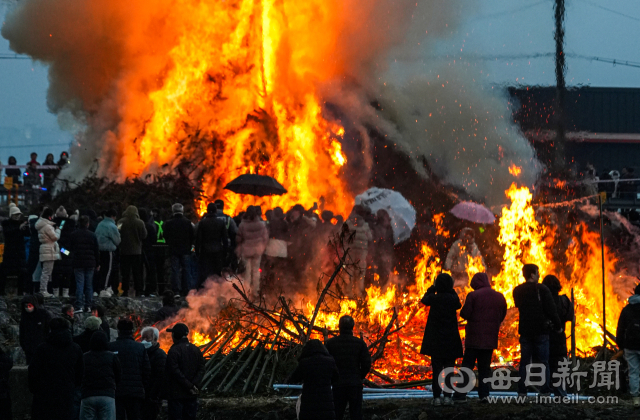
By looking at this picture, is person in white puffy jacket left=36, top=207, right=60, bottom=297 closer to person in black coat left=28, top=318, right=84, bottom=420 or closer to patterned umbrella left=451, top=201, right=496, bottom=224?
person in black coat left=28, top=318, right=84, bottom=420

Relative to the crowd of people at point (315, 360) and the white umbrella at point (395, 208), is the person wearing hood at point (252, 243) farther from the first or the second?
the crowd of people at point (315, 360)

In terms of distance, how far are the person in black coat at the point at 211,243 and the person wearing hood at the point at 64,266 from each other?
6.75 feet

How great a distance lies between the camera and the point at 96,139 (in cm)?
2191

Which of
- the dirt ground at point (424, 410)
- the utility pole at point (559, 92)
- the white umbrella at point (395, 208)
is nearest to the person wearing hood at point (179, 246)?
the white umbrella at point (395, 208)

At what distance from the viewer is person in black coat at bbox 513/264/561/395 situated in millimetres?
9250

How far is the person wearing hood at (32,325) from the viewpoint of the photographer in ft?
33.9

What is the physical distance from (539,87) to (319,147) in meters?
6.78

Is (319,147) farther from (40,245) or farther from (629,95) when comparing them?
(629,95)

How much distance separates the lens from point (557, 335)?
376 inches

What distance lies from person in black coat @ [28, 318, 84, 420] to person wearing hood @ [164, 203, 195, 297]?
20.1 feet

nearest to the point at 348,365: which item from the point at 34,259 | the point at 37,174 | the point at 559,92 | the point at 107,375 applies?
the point at 107,375

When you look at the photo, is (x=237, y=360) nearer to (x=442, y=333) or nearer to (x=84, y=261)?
(x=442, y=333)

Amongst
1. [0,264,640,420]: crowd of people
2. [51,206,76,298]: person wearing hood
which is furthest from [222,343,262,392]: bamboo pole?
[51,206,76,298]: person wearing hood

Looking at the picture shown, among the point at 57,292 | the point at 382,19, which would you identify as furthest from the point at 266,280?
the point at 382,19
